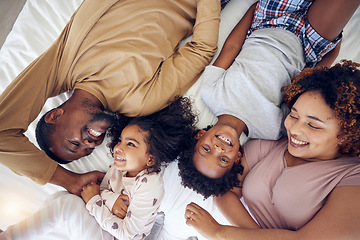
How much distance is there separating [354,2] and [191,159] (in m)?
0.96

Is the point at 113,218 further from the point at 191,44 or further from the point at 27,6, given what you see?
the point at 27,6

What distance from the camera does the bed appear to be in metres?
1.25

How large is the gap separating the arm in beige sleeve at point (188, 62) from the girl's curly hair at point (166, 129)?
1.8 inches

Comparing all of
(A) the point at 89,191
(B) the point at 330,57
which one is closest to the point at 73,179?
(A) the point at 89,191

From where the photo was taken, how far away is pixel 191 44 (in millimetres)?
1233

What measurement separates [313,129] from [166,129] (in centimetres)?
65

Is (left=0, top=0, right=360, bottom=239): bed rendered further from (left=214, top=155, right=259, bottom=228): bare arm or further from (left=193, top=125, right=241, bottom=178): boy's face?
(left=193, top=125, right=241, bottom=178): boy's face

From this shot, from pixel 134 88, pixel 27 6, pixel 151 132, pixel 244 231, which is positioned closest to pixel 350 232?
pixel 244 231

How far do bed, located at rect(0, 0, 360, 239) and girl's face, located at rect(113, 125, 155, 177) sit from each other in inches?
7.3

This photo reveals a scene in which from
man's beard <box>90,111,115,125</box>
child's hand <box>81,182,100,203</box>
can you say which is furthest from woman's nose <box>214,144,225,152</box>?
child's hand <box>81,182,100,203</box>

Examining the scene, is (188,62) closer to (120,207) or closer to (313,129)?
(313,129)

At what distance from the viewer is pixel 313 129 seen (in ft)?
3.10

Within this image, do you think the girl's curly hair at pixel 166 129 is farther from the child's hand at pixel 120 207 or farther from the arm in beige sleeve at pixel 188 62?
the child's hand at pixel 120 207

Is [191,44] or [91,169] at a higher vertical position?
[191,44]
